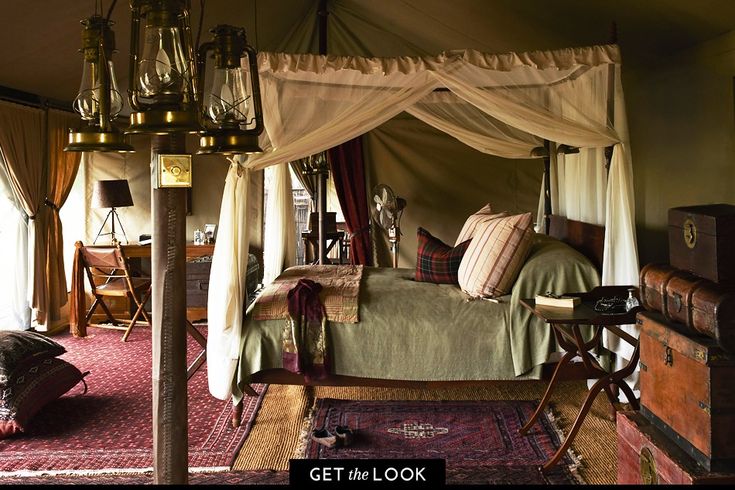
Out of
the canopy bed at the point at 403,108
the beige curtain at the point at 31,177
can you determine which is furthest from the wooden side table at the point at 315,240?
the canopy bed at the point at 403,108

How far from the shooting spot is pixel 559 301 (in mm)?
3309

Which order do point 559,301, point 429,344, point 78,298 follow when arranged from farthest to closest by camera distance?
point 78,298 < point 429,344 < point 559,301

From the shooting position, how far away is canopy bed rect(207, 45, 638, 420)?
382 centimetres

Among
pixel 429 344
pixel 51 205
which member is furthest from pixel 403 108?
pixel 51 205

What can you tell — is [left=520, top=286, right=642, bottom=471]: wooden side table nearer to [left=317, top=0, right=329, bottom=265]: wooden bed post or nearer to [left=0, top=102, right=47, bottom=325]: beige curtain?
[left=317, top=0, right=329, bottom=265]: wooden bed post

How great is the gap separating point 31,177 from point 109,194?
719mm

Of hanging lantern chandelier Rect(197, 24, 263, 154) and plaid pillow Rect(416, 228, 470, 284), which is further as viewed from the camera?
plaid pillow Rect(416, 228, 470, 284)

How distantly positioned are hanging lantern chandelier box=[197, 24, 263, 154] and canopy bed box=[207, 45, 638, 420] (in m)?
1.73

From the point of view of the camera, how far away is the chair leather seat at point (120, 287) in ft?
20.5

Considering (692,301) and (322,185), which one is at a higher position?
(322,185)

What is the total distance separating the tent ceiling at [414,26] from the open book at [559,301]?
1.58 m

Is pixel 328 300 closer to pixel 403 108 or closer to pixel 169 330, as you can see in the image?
pixel 403 108

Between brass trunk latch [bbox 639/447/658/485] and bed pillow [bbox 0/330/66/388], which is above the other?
bed pillow [bbox 0/330/66/388]

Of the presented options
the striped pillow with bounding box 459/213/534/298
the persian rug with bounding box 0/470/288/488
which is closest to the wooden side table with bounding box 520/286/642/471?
the striped pillow with bounding box 459/213/534/298
